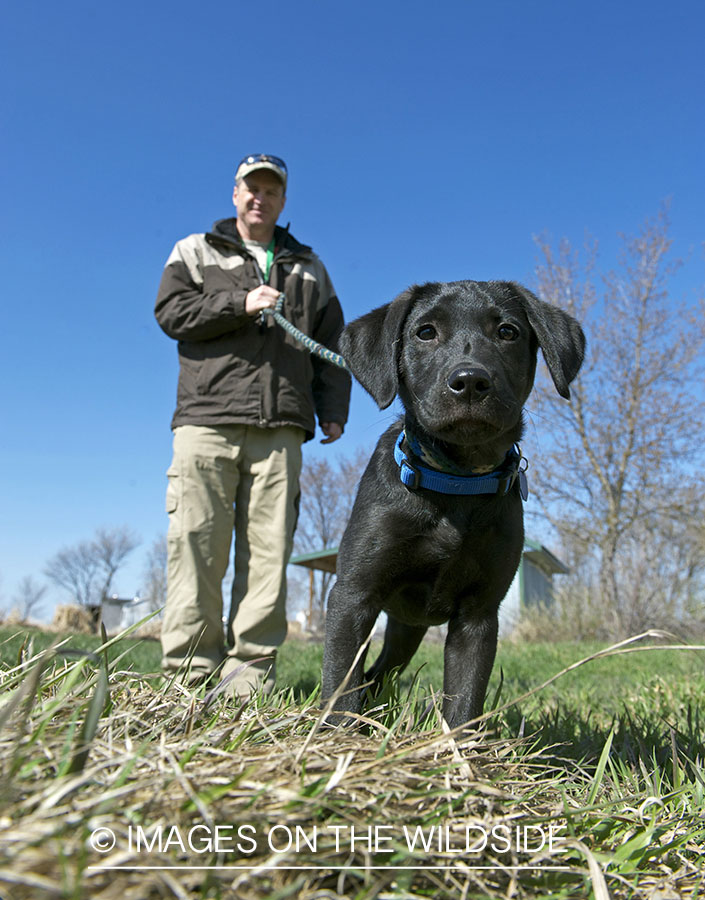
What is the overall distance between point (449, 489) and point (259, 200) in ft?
10.4

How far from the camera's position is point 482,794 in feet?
4.81

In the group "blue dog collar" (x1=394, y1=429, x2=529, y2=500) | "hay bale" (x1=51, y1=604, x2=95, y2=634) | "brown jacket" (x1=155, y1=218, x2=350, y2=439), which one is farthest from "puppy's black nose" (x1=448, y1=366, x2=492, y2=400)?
"hay bale" (x1=51, y1=604, x2=95, y2=634)

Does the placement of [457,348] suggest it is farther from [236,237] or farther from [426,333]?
[236,237]

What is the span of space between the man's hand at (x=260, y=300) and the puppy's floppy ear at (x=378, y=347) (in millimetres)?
1517

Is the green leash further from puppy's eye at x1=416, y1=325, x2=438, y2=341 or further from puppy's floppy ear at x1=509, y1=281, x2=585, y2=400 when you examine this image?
puppy's floppy ear at x1=509, y1=281, x2=585, y2=400

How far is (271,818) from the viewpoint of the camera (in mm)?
1123

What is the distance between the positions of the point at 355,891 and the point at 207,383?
3961 millimetres

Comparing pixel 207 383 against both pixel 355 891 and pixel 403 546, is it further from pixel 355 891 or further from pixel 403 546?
pixel 355 891

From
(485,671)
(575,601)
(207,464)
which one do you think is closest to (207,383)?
(207,464)

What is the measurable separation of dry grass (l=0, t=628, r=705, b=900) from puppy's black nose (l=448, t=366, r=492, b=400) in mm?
1176

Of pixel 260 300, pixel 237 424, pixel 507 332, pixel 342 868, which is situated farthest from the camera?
pixel 237 424

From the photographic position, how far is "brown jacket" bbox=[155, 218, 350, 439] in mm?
4711

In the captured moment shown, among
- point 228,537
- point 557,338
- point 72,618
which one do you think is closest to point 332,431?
point 228,537

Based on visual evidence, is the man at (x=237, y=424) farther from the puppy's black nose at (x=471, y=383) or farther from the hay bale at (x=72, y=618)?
the hay bale at (x=72, y=618)
